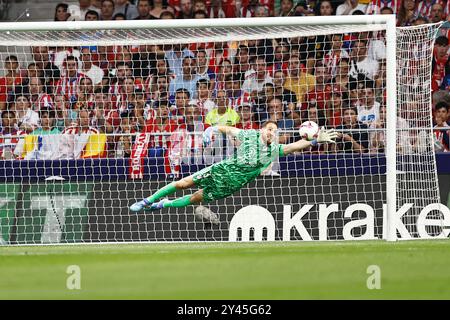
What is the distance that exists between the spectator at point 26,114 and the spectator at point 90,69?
81 cm

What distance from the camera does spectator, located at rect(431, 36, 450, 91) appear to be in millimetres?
14148

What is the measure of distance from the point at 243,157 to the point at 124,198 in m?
1.61

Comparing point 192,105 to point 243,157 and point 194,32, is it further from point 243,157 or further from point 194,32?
point 194,32

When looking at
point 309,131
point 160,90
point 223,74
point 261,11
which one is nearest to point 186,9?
point 261,11

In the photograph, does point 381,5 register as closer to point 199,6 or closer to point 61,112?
point 199,6

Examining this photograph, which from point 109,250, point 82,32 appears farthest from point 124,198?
point 109,250

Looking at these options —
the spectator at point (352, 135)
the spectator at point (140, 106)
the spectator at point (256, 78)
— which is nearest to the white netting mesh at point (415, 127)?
the spectator at point (352, 135)

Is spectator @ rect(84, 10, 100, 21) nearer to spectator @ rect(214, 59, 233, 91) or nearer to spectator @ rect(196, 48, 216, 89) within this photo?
spectator @ rect(196, 48, 216, 89)

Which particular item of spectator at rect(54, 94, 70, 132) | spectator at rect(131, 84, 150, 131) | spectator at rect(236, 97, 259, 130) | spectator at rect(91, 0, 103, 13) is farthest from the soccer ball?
spectator at rect(91, 0, 103, 13)

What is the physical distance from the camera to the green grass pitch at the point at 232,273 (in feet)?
26.7

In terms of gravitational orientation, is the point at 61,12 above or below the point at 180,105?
above

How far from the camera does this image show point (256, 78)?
11930 mm

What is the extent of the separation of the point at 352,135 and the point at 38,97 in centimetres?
389
